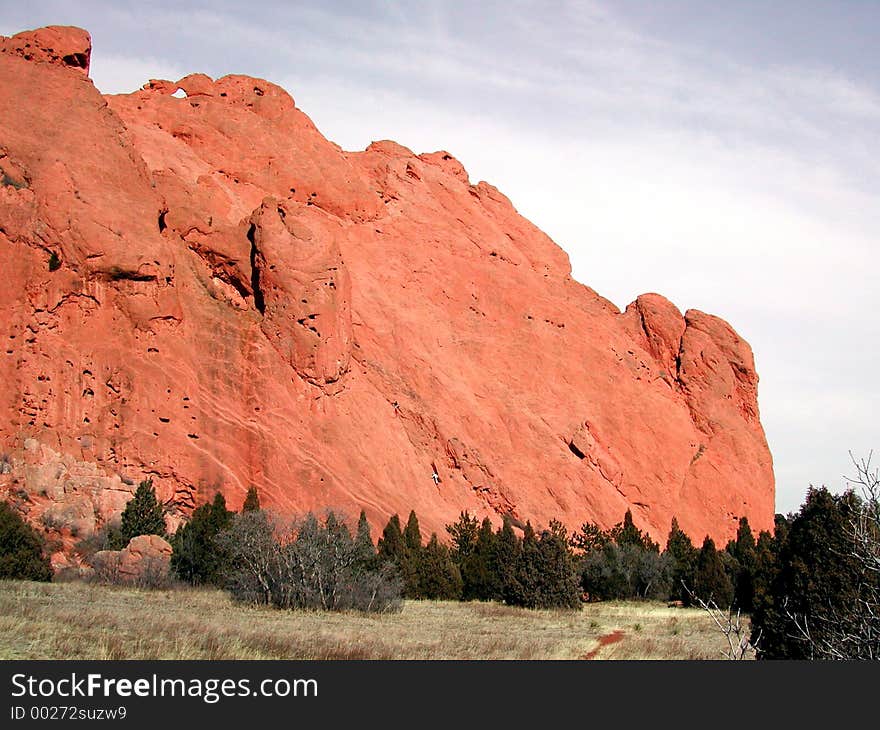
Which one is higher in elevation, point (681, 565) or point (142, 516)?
point (142, 516)

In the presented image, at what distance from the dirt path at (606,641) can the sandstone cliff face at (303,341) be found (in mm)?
23949

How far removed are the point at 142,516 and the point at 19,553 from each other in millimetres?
9293

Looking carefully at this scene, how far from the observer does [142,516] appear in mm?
39281

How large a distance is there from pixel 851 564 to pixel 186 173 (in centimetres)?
5073

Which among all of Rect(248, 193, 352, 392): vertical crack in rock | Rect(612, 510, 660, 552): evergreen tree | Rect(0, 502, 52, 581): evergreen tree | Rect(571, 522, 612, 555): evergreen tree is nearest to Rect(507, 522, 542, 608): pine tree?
Rect(571, 522, 612, 555): evergreen tree

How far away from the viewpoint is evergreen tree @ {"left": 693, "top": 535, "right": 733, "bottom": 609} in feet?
132

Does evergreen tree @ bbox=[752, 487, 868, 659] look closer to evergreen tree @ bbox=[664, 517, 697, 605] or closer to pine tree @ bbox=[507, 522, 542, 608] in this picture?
pine tree @ bbox=[507, 522, 542, 608]

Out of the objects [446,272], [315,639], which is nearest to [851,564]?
[315,639]

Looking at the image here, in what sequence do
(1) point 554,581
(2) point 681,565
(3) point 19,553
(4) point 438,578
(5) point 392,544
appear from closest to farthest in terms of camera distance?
(3) point 19,553, (1) point 554,581, (4) point 438,578, (5) point 392,544, (2) point 681,565

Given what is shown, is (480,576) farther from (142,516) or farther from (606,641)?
(606,641)

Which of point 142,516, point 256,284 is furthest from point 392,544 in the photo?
point 256,284

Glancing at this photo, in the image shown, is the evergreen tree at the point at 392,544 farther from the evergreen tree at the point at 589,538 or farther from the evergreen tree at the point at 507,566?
the evergreen tree at the point at 589,538

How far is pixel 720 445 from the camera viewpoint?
228 feet

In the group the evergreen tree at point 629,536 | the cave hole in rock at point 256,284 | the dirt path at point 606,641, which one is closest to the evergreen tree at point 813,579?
the dirt path at point 606,641
